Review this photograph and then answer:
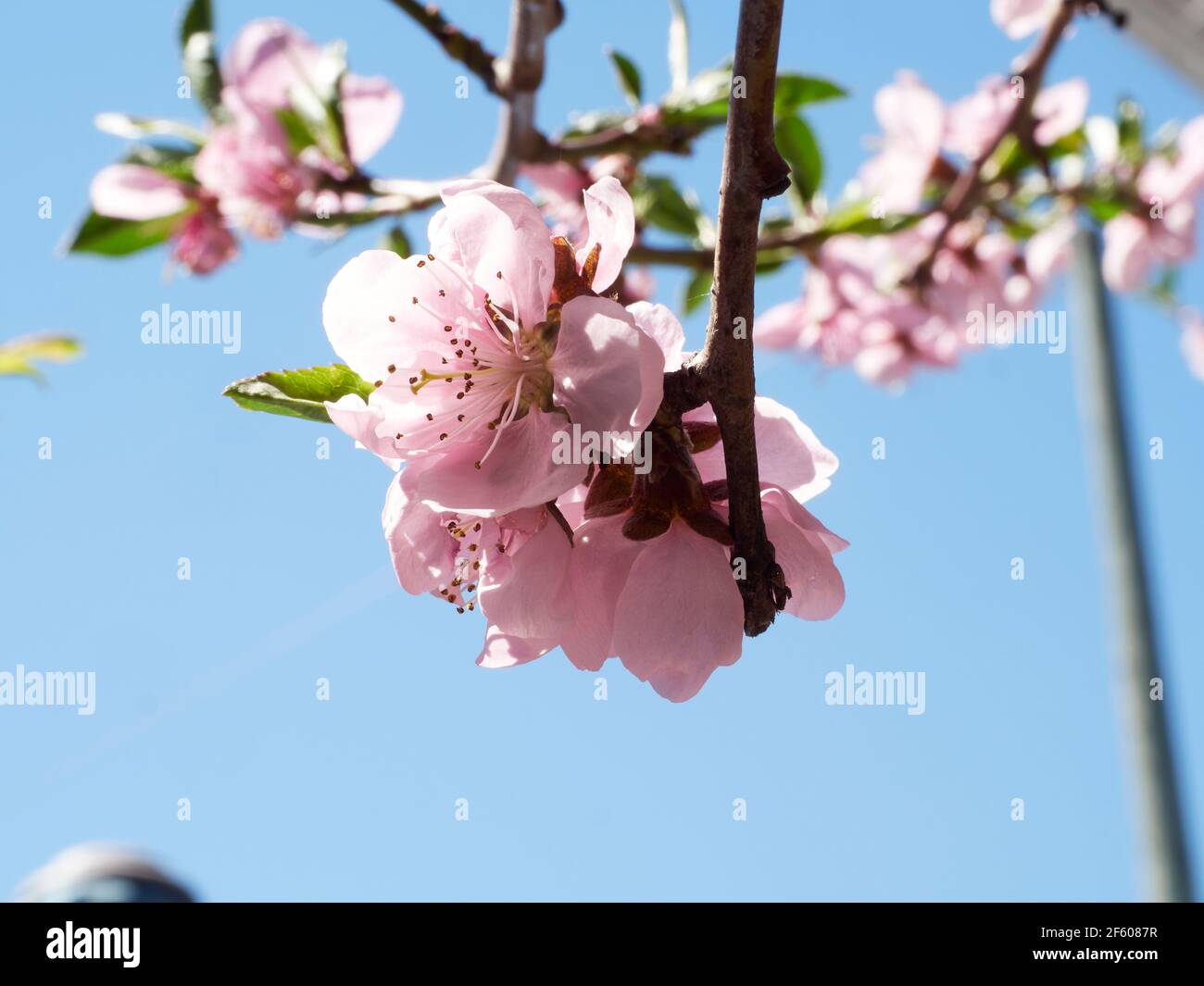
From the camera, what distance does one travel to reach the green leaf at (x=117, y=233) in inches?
48.1

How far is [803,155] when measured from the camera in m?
1.35

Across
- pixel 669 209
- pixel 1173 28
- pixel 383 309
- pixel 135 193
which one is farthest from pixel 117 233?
pixel 1173 28

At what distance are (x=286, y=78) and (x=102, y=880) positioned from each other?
792 millimetres

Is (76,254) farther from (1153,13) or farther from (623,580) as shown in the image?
(1153,13)

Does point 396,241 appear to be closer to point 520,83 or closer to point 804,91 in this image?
point 520,83

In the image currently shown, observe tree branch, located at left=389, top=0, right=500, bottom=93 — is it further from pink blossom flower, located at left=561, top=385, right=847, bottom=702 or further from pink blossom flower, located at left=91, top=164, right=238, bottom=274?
pink blossom flower, located at left=561, top=385, right=847, bottom=702

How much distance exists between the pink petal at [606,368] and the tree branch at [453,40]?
59cm

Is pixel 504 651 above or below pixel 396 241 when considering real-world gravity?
below

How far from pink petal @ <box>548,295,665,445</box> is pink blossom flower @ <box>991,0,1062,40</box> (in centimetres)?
111

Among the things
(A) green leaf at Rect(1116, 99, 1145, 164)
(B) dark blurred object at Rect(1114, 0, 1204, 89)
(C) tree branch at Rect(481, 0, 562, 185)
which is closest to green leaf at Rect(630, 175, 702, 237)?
(C) tree branch at Rect(481, 0, 562, 185)

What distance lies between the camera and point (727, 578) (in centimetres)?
44

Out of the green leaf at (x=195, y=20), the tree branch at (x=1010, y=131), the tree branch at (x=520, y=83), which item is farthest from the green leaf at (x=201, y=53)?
the tree branch at (x=1010, y=131)

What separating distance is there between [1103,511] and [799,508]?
161 cm

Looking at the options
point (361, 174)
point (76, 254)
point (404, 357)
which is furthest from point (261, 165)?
point (404, 357)
